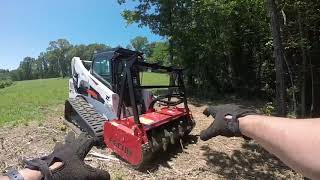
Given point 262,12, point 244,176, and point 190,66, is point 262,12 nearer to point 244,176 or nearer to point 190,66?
point 190,66

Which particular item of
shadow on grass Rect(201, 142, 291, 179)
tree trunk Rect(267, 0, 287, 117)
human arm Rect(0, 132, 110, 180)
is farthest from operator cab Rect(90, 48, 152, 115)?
human arm Rect(0, 132, 110, 180)

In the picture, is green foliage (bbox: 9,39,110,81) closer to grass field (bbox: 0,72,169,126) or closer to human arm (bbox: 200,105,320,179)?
grass field (bbox: 0,72,169,126)

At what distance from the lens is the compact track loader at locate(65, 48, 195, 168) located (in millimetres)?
6898

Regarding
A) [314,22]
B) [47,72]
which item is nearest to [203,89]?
[314,22]

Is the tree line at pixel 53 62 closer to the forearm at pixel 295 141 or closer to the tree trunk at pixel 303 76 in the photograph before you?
the tree trunk at pixel 303 76

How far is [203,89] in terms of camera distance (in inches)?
711

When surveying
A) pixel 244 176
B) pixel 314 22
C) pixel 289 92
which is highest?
pixel 314 22

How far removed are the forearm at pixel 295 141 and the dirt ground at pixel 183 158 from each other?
4449 millimetres

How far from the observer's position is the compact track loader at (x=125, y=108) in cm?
690

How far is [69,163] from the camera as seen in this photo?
8.39 feet

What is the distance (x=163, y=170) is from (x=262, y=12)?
9873 millimetres

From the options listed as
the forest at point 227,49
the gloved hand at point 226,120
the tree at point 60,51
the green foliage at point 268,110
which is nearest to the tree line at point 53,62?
the tree at point 60,51

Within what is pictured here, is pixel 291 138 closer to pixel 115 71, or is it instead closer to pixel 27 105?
pixel 115 71

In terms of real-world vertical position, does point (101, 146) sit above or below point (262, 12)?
below
